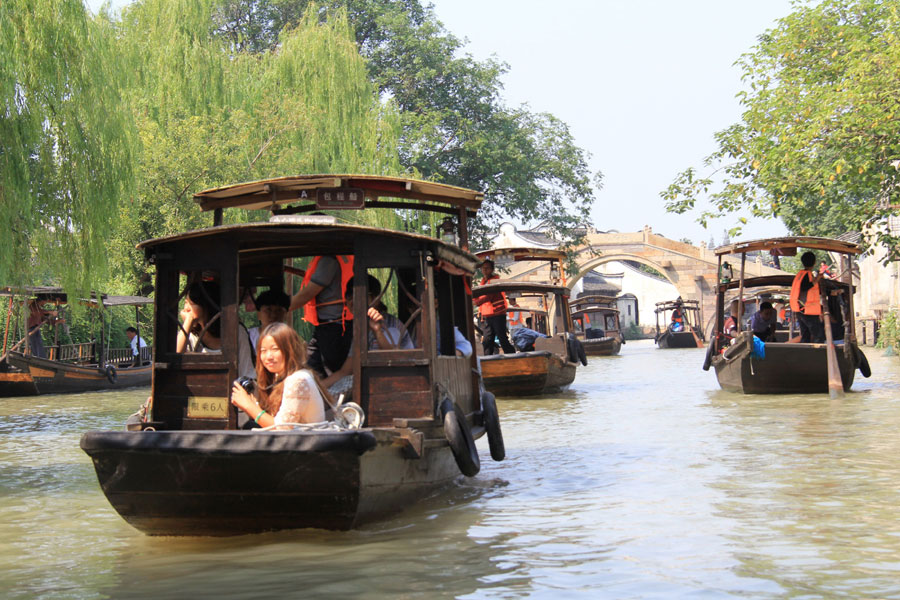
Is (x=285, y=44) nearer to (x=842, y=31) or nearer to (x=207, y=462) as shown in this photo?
(x=842, y=31)

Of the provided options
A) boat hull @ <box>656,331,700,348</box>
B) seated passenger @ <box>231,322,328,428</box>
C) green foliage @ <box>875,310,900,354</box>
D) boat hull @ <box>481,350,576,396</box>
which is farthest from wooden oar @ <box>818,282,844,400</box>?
boat hull @ <box>656,331,700,348</box>

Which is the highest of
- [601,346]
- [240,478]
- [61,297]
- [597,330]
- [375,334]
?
[61,297]

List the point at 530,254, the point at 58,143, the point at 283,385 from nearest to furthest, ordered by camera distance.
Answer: the point at 283,385, the point at 58,143, the point at 530,254

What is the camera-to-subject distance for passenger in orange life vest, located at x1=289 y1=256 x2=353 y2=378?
289 inches

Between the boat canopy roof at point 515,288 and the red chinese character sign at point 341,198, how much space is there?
825 centimetres

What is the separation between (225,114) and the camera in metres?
22.5

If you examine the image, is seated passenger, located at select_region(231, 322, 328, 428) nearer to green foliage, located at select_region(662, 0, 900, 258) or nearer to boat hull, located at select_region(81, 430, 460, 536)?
boat hull, located at select_region(81, 430, 460, 536)

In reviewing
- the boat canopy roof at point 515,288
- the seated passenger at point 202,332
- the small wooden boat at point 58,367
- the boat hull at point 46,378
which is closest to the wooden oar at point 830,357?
the boat canopy roof at point 515,288

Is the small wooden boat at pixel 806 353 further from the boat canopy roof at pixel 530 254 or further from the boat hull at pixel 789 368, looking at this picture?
the boat canopy roof at pixel 530 254

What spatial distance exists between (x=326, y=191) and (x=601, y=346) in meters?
30.1

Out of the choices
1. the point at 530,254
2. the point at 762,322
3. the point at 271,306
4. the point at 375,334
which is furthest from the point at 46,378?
the point at 375,334

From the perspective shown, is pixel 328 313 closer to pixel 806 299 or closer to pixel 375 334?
pixel 375 334

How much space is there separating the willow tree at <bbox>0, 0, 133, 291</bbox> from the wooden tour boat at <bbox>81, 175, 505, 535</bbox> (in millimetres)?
5252

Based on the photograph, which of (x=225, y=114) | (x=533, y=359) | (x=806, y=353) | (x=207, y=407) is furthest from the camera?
(x=225, y=114)
